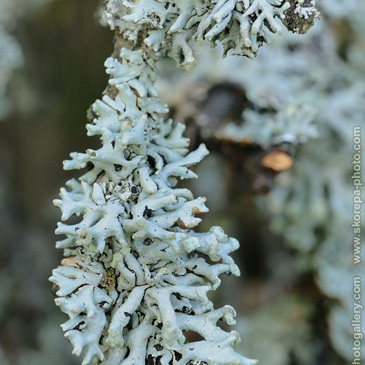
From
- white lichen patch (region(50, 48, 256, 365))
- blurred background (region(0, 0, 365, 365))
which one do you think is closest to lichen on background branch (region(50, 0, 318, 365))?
white lichen patch (region(50, 48, 256, 365))

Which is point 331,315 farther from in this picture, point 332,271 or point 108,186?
point 108,186

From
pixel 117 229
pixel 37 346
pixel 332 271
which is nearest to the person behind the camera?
pixel 117 229

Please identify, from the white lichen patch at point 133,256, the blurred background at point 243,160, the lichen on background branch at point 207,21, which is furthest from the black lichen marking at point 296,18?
the blurred background at point 243,160

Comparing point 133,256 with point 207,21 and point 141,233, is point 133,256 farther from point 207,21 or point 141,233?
point 207,21

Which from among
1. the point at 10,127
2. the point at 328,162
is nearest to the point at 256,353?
the point at 328,162

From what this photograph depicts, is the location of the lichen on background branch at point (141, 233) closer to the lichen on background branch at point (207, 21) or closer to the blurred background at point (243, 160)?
the lichen on background branch at point (207, 21)
